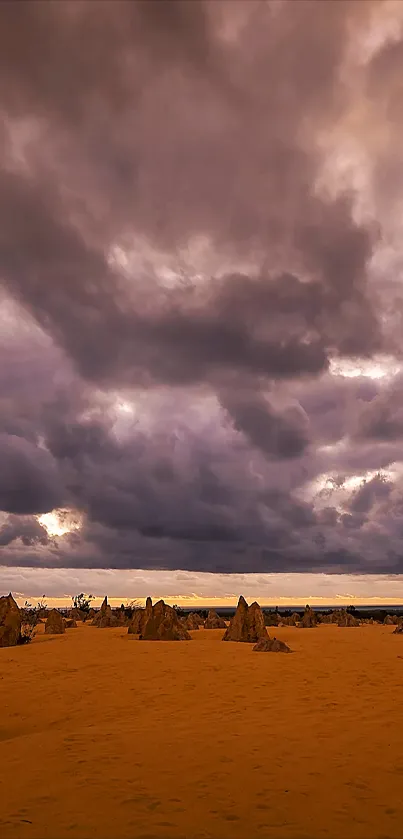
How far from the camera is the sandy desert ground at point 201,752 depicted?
23.0 ft

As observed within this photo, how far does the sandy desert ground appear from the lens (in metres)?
7.00

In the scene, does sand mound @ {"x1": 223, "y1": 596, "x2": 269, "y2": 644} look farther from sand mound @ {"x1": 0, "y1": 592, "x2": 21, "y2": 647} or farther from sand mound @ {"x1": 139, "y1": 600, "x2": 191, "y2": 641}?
sand mound @ {"x1": 0, "y1": 592, "x2": 21, "y2": 647}

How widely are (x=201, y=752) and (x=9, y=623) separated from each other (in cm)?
2364

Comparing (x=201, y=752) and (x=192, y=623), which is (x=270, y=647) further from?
(x=192, y=623)

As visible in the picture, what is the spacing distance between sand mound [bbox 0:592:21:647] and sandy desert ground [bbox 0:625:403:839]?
1089 centimetres

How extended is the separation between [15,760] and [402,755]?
6.64m

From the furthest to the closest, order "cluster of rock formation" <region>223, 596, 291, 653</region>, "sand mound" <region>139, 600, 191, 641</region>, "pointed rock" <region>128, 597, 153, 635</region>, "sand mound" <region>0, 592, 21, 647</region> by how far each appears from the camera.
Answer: "pointed rock" <region>128, 597, 153, 635</region> → "sand mound" <region>139, 600, 191, 641</region> → "cluster of rock formation" <region>223, 596, 291, 653</region> → "sand mound" <region>0, 592, 21, 647</region>

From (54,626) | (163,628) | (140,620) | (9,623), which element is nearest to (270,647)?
(163,628)

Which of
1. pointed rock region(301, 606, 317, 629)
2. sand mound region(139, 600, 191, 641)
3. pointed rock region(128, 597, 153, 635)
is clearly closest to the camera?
sand mound region(139, 600, 191, 641)

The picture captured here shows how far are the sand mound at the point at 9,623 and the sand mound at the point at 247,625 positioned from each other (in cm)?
1139

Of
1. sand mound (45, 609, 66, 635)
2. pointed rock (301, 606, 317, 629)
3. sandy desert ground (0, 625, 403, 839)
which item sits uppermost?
pointed rock (301, 606, 317, 629)

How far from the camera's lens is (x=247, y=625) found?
3159 centimetres

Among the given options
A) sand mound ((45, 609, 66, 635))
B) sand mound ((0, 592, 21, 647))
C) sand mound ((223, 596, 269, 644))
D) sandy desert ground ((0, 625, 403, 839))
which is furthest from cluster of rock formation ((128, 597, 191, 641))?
sandy desert ground ((0, 625, 403, 839))

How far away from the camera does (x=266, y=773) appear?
8.69 meters
